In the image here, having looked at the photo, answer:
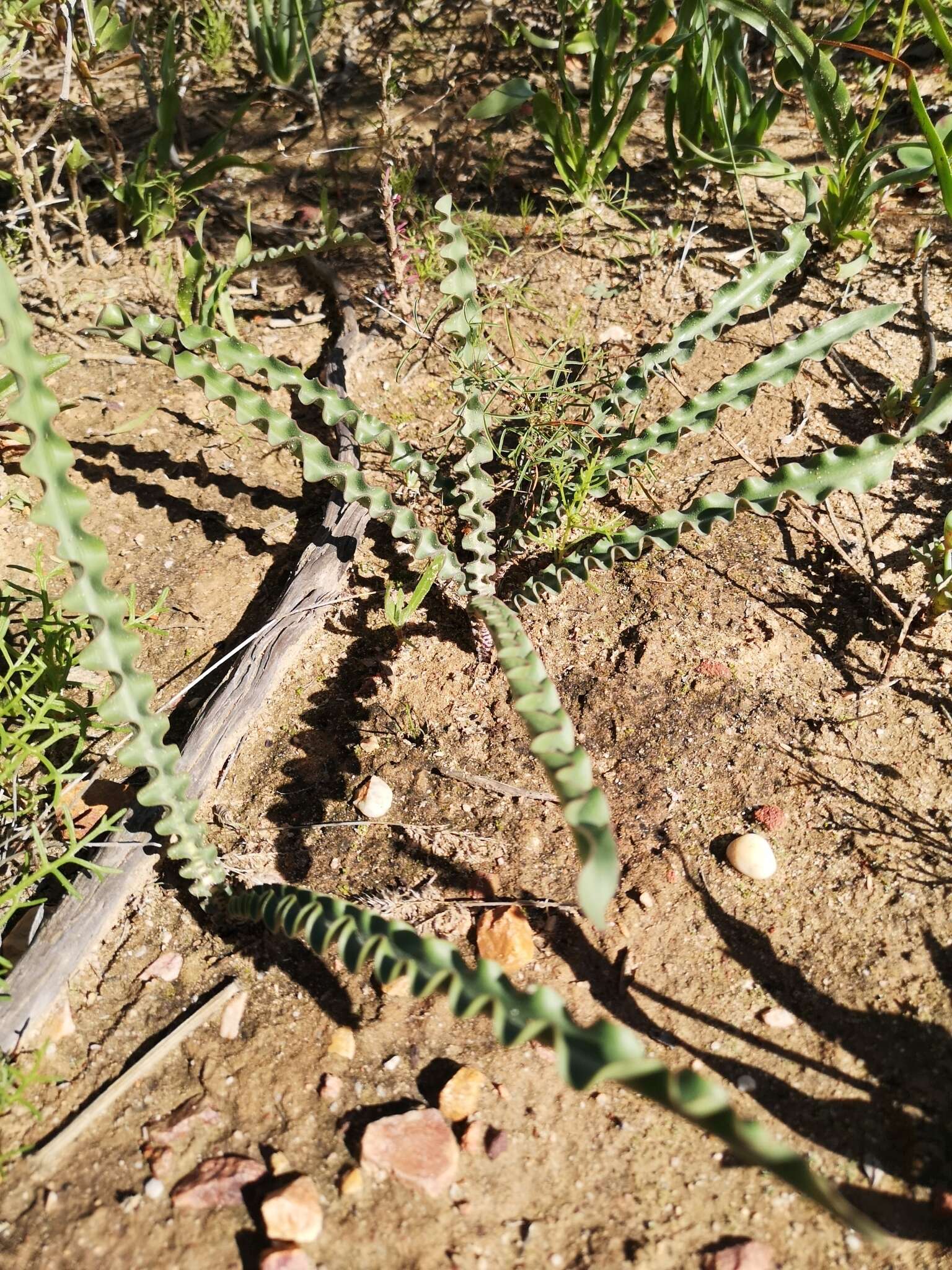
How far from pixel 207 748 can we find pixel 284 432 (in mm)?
655

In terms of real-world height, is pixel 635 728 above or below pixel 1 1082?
above

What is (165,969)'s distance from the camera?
162 cm

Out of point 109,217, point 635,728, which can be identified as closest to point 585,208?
point 109,217

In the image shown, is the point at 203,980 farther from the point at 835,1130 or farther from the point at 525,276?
the point at 525,276

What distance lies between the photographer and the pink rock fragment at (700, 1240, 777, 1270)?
4.15ft

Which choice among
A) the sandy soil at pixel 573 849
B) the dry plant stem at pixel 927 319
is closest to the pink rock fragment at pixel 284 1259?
the sandy soil at pixel 573 849

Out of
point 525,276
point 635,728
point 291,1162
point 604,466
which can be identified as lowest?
point 291,1162

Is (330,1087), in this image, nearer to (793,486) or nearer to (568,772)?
(568,772)

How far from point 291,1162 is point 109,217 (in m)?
2.78

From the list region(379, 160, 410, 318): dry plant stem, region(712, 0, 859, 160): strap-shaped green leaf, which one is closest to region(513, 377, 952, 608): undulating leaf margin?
region(712, 0, 859, 160): strap-shaped green leaf

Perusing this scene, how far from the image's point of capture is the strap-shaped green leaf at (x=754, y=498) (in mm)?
1752

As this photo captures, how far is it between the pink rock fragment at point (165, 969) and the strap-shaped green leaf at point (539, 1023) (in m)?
0.27

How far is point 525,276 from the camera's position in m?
2.65

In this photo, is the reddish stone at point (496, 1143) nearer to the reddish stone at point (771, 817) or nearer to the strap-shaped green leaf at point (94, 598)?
the strap-shaped green leaf at point (94, 598)
